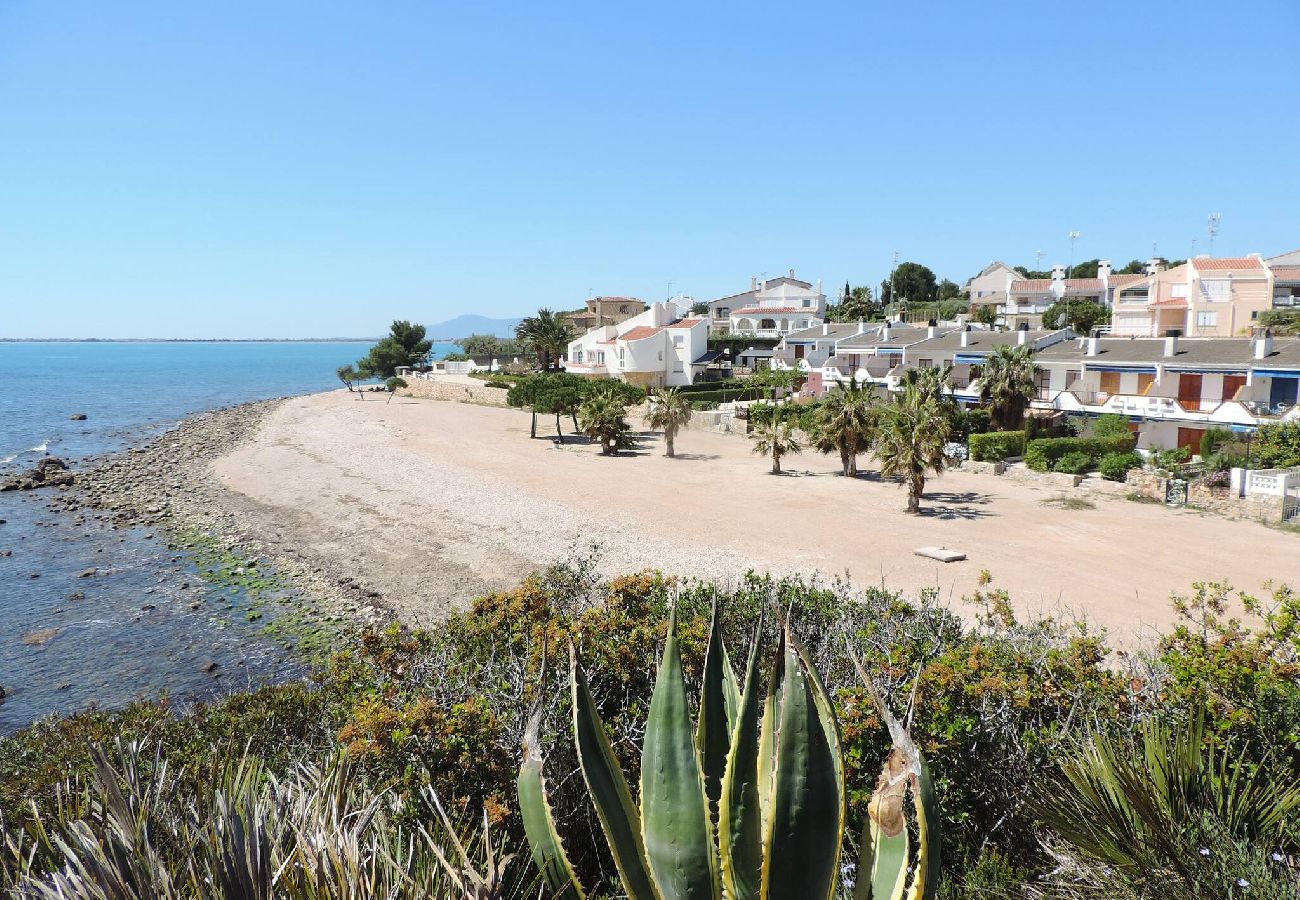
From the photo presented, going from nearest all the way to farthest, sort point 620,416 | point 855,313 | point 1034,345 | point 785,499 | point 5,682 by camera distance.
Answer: point 5,682 < point 785,499 < point 620,416 < point 1034,345 < point 855,313

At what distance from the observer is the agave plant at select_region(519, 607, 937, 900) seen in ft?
8.55

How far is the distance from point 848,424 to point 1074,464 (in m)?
8.84

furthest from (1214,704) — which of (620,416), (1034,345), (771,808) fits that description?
(1034,345)

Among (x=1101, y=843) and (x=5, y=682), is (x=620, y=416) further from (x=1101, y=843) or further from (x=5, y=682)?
(x=1101, y=843)

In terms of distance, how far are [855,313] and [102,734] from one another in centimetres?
8539

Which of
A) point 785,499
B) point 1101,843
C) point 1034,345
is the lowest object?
point 785,499

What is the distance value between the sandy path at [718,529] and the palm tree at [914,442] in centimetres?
131

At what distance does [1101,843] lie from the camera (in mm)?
3865

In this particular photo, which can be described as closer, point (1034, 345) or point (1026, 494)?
point (1026, 494)

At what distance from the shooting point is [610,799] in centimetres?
305

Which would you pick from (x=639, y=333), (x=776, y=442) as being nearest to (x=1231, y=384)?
(x=776, y=442)

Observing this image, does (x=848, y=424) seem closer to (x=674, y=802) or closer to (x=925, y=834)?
(x=674, y=802)

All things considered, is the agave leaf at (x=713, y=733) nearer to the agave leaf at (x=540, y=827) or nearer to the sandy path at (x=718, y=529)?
the agave leaf at (x=540, y=827)

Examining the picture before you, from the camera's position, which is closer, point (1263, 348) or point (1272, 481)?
point (1272, 481)
